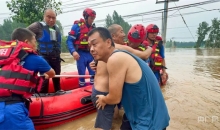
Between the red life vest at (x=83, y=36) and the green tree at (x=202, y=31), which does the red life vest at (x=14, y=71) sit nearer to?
the red life vest at (x=83, y=36)

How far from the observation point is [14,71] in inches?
78.5

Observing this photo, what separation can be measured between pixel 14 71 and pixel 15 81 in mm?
113

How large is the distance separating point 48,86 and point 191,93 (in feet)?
12.0

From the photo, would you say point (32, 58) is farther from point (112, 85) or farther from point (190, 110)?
point (190, 110)

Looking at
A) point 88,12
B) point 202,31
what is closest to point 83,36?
point 88,12

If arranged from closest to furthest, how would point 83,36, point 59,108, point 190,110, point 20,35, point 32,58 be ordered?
point 32,58 → point 20,35 → point 59,108 → point 190,110 → point 83,36

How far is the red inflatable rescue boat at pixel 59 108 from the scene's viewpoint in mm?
3018

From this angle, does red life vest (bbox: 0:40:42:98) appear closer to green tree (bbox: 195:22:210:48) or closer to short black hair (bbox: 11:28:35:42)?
short black hair (bbox: 11:28:35:42)

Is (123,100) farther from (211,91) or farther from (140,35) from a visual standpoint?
(211,91)

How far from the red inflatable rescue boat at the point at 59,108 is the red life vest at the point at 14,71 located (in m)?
1.00

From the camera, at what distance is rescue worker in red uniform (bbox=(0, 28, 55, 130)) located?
1931mm

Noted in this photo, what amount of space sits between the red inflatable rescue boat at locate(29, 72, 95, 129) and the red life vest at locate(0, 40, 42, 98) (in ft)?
3.29

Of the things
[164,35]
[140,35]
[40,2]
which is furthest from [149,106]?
[164,35]

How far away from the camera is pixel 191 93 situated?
4730mm
